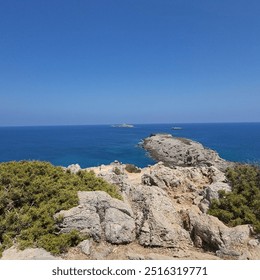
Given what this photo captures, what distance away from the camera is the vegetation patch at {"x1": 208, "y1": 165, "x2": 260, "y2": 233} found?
989 cm

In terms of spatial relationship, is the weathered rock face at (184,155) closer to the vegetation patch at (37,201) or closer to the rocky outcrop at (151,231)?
the rocky outcrop at (151,231)

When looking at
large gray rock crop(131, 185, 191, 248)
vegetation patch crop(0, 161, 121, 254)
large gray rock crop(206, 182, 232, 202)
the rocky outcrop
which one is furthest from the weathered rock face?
vegetation patch crop(0, 161, 121, 254)

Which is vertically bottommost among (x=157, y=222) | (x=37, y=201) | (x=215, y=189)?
(x=157, y=222)

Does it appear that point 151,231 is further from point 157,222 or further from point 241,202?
point 241,202

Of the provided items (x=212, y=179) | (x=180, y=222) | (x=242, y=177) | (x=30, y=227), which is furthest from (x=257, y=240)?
(x=30, y=227)

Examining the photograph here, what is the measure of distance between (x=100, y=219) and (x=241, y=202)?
687cm

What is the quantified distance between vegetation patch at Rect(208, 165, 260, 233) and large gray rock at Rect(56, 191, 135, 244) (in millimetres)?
4406

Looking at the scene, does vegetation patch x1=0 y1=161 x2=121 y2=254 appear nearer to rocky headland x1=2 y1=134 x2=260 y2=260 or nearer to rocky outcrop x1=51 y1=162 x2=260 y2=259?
rocky headland x1=2 y1=134 x2=260 y2=260

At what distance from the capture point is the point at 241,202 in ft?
35.7

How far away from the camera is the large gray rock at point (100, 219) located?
26.4 feet

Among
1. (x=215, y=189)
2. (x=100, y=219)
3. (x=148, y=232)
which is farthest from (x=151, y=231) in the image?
(x=215, y=189)

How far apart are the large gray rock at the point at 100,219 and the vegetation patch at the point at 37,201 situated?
368 mm
